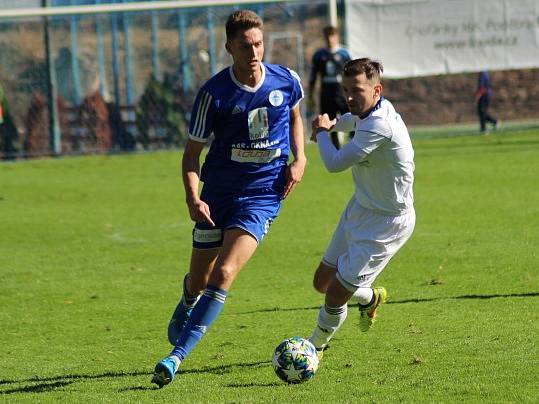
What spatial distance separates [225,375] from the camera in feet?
22.4

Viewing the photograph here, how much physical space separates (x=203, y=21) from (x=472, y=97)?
7.92 meters

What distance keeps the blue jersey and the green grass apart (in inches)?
46.0

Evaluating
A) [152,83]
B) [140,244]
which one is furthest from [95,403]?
[152,83]

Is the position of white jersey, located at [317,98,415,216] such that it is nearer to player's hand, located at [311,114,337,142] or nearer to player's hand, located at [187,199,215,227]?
player's hand, located at [311,114,337,142]

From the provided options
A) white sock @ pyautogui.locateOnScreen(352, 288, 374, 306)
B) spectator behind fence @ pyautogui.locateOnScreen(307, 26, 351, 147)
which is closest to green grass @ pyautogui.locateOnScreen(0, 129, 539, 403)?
white sock @ pyautogui.locateOnScreen(352, 288, 374, 306)

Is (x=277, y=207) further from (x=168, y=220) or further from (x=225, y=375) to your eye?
(x=168, y=220)

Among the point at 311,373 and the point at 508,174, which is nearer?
the point at 311,373

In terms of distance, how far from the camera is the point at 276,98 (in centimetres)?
699

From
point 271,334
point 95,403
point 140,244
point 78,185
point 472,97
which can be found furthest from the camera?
point 472,97

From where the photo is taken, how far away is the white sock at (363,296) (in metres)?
7.14

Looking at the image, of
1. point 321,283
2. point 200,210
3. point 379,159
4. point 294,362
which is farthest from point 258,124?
point 294,362

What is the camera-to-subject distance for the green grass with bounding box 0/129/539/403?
650 centimetres

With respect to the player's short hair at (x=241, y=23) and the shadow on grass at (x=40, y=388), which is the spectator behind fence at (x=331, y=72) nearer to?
the player's short hair at (x=241, y=23)

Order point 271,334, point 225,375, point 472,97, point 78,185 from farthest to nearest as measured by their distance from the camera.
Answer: point 472,97, point 78,185, point 271,334, point 225,375
